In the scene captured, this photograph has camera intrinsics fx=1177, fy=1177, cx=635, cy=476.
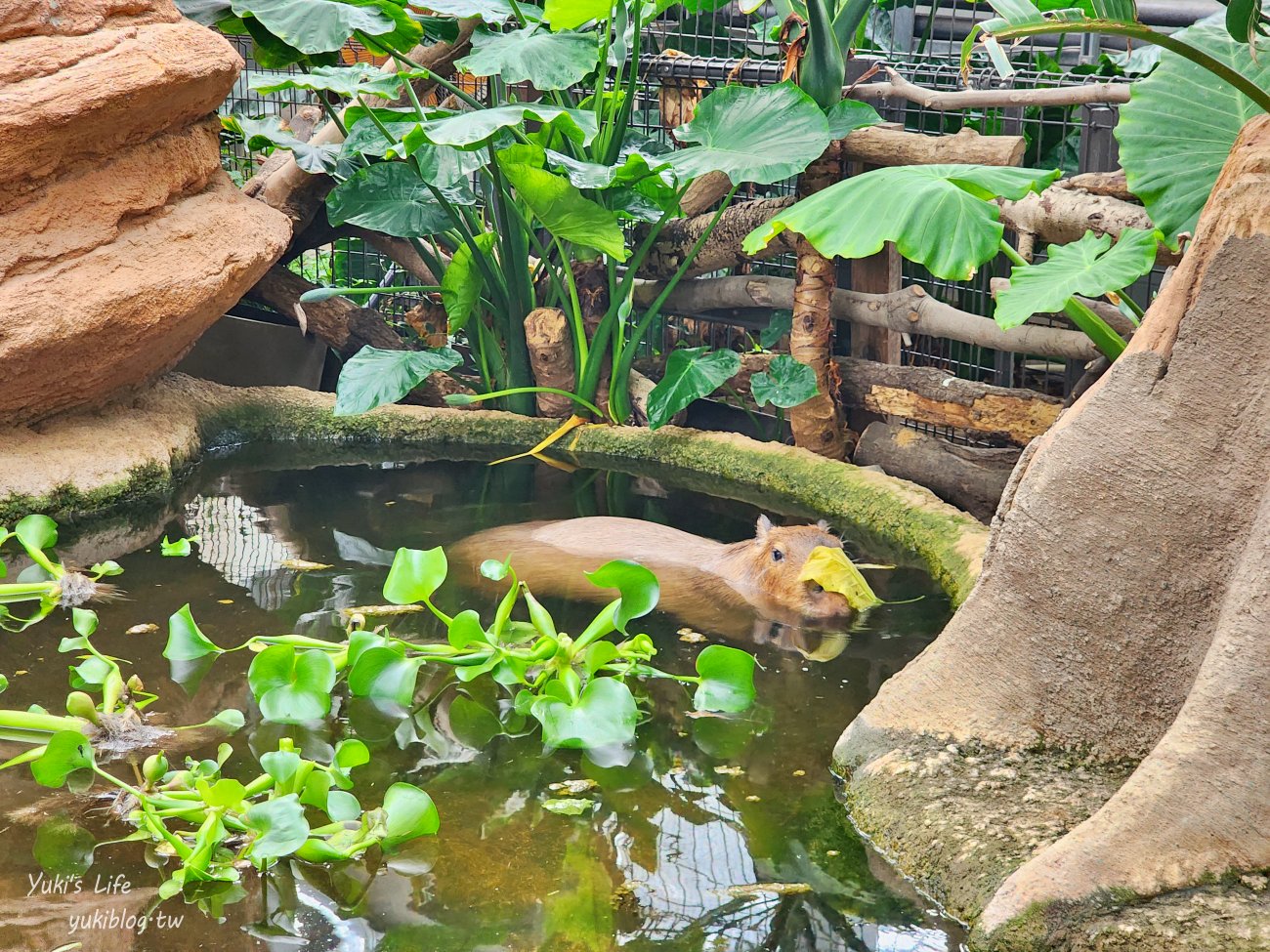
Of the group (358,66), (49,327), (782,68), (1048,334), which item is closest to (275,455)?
(49,327)

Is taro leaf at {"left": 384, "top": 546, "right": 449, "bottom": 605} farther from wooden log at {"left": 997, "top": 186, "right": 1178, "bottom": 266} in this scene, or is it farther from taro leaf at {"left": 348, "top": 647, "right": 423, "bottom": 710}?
wooden log at {"left": 997, "top": 186, "right": 1178, "bottom": 266}

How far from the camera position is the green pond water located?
1863mm

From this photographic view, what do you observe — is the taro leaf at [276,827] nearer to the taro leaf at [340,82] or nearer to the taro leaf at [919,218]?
the taro leaf at [919,218]

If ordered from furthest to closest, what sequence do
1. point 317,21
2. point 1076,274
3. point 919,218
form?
point 317,21
point 1076,274
point 919,218

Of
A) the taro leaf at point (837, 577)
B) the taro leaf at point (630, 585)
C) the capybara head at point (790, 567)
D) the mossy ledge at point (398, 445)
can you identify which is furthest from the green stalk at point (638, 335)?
the taro leaf at point (630, 585)

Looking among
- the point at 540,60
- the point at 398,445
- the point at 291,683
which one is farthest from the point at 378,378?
the point at 291,683

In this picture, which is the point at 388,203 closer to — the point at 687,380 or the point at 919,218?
the point at 687,380

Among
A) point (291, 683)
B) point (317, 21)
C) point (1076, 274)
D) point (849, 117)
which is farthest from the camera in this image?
point (849, 117)

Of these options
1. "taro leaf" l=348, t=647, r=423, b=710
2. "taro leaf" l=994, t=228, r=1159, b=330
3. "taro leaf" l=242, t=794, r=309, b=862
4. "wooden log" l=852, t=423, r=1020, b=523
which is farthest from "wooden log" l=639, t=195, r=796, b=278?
"taro leaf" l=242, t=794, r=309, b=862

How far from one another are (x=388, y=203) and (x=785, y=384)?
5.83ft

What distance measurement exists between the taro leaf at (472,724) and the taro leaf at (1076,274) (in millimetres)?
1525

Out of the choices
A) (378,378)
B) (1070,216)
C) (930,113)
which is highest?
(930,113)

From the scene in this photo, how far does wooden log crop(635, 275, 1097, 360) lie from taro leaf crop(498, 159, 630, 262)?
91 cm

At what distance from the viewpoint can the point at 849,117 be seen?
429 centimetres
